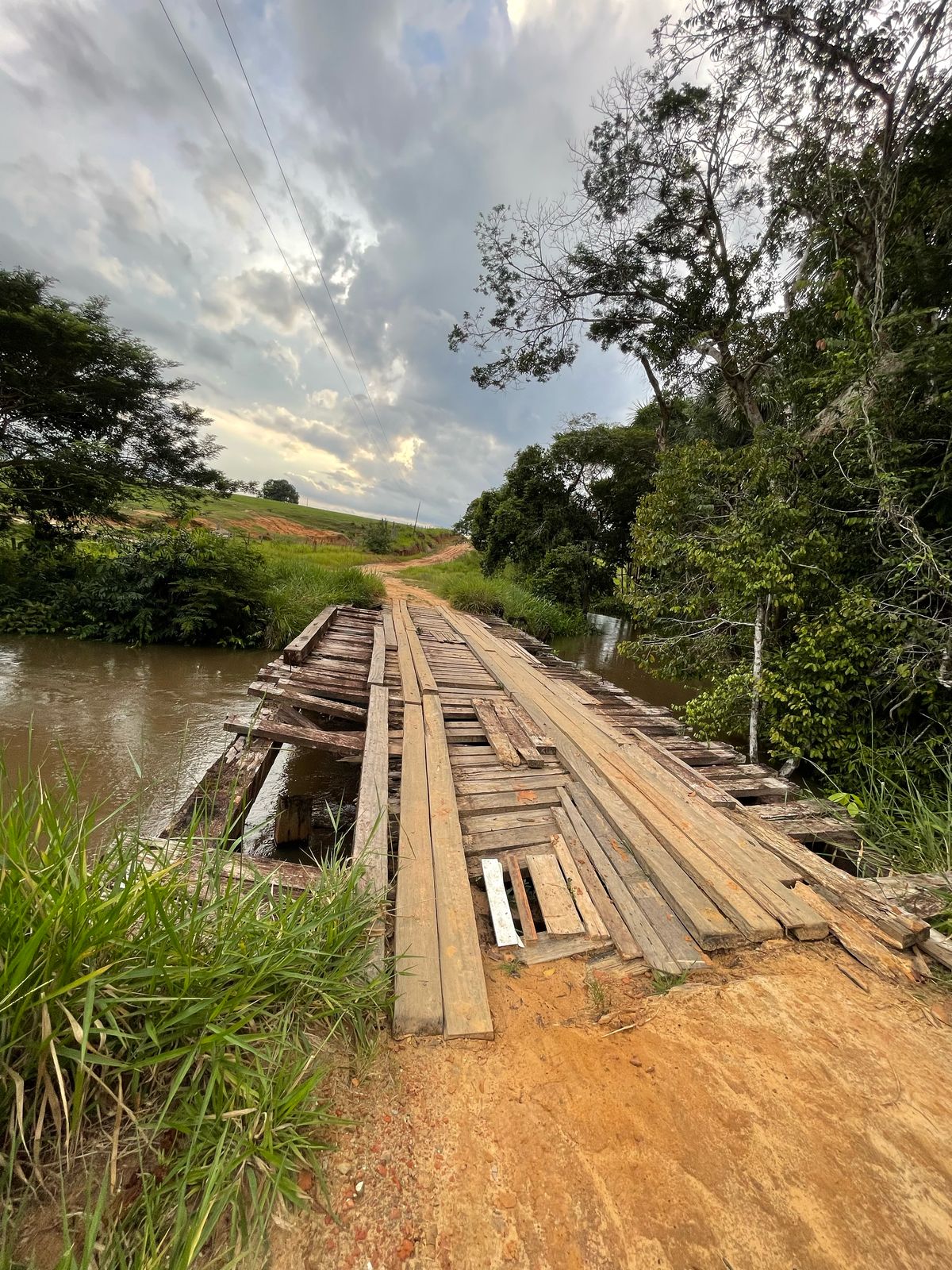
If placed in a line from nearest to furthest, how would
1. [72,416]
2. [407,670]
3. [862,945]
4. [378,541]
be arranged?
1. [862,945]
2. [407,670]
3. [72,416]
4. [378,541]

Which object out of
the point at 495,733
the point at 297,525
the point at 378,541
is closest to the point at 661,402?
the point at 495,733

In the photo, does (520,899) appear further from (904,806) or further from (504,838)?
(904,806)

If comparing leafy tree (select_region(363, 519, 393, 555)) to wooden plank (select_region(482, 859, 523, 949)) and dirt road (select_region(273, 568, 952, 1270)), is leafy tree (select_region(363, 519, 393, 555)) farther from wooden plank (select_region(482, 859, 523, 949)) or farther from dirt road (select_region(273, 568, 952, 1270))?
dirt road (select_region(273, 568, 952, 1270))

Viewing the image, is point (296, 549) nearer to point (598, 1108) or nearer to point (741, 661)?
point (741, 661)

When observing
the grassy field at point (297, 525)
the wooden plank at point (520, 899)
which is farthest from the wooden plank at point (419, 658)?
the grassy field at point (297, 525)

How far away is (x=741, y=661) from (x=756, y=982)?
373cm

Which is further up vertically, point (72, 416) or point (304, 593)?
point (72, 416)

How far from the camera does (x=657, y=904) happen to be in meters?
2.39

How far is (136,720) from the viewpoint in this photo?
5641mm

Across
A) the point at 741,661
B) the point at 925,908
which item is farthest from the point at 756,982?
the point at 741,661

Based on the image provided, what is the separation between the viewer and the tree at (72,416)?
7848 mm

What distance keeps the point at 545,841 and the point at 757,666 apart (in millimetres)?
3289

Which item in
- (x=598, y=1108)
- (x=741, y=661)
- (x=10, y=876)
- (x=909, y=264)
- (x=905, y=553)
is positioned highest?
(x=909, y=264)

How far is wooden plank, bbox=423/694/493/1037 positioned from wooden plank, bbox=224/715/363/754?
0.98m
